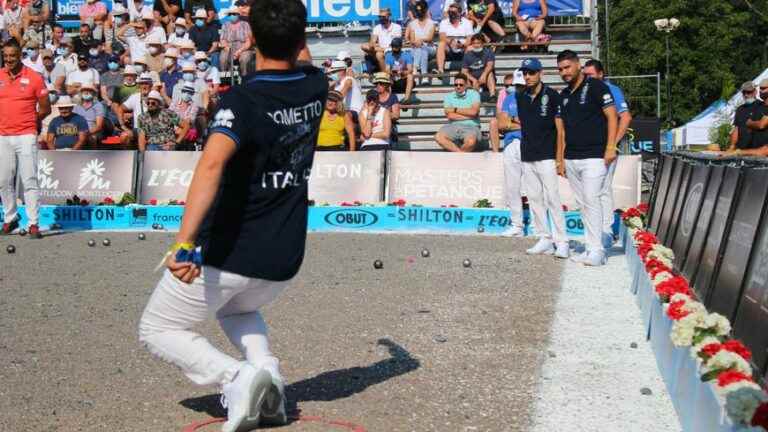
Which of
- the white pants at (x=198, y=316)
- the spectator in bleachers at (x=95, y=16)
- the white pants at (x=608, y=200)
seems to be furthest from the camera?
the spectator in bleachers at (x=95, y=16)

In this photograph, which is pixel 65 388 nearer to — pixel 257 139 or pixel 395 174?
pixel 257 139

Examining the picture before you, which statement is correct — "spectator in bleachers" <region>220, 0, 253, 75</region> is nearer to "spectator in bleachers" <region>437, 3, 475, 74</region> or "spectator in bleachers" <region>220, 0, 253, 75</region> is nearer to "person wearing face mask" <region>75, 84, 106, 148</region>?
"person wearing face mask" <region>75, 84, 106, 148</region>

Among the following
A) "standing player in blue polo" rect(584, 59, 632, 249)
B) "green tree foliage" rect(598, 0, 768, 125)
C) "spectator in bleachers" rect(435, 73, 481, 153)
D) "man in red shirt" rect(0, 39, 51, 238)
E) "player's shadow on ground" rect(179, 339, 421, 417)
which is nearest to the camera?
"player's shadow on ground" rect(179, 339, 421, 417)

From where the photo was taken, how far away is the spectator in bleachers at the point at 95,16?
2670cm

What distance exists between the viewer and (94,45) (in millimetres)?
25469

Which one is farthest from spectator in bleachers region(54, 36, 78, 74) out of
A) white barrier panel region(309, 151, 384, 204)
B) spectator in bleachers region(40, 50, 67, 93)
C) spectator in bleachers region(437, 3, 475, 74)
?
spectator in bleachers region(437, 3, 475, 74)

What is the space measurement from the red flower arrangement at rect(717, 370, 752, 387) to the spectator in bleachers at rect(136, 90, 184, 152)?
16.3 metres

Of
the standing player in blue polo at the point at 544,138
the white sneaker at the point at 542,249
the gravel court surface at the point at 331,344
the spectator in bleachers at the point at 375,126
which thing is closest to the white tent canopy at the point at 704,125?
the spectator in bleachers at the point at 375,126

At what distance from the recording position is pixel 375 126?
2003 cm

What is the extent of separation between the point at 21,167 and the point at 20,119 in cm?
69

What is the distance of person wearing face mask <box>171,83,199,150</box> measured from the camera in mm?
21156

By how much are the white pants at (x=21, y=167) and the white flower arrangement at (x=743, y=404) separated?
13337mm

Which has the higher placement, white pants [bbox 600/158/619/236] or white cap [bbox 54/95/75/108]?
white cap [bbox 54/95/75/108]

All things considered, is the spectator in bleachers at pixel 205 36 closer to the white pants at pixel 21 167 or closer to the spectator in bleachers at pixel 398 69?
the spectator in bleachers at pixel 398 69
